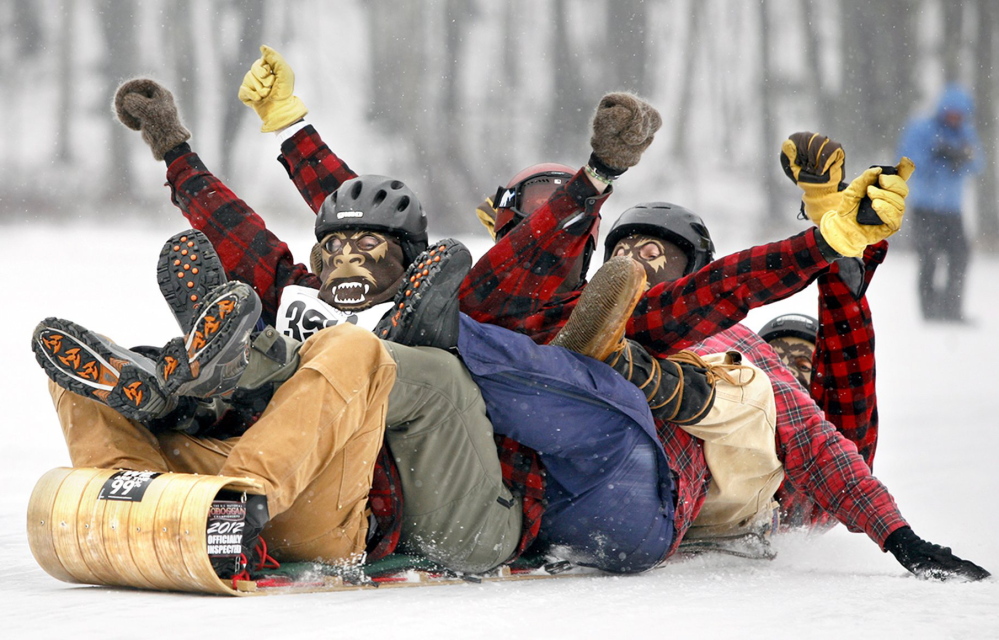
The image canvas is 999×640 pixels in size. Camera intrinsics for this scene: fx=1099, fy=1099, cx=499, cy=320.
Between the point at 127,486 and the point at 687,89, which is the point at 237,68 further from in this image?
the point at 127,486

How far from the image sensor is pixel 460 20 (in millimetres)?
8070

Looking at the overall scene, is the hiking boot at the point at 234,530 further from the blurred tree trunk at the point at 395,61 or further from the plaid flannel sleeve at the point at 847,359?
the blurred tree trunk at the point at 395,61

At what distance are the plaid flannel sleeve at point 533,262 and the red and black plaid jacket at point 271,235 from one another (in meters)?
0.30

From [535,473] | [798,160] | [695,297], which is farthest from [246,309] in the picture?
[798,160]

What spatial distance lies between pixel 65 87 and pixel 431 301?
20.8 ft

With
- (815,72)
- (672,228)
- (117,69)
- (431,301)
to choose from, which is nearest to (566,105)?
(815,72)

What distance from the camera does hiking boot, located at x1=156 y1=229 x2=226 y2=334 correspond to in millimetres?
1764

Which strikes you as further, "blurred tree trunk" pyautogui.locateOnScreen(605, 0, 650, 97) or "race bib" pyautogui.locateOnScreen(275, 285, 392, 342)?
"blurred tree trunk" pyautogui.locateOnScreen(605, 0, 650, 97)

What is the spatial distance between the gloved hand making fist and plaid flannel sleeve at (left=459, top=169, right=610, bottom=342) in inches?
1.9

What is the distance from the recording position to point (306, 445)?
1588mm

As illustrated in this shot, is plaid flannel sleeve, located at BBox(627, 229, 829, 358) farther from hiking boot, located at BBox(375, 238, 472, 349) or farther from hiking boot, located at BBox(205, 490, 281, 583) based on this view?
hiking boot, located at BBox(205, 490, 281, 583)

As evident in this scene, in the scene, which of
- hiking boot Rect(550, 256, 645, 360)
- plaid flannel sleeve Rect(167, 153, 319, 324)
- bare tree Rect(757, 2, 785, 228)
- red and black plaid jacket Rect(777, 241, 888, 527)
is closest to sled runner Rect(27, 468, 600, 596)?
hiking boot Rect(550, 256, 645, 360)

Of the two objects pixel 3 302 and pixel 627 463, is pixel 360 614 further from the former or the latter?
pixel 3 302

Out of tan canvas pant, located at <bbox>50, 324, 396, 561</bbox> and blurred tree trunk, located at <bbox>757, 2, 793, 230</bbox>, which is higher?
blurred tree trunk, located at <bbox>757, 2, 793, 230</bbox>
